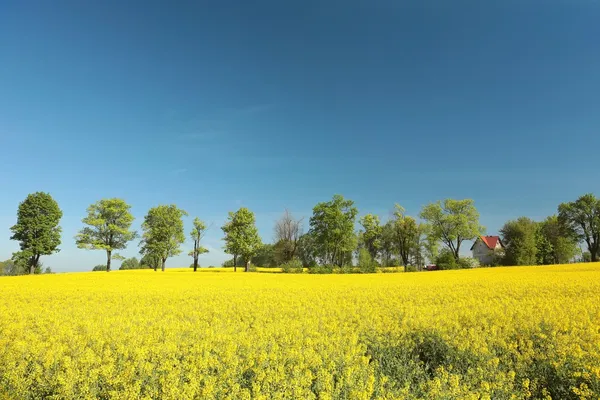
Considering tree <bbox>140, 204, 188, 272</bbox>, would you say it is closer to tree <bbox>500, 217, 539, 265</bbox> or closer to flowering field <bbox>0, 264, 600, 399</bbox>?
flowering field <bbox>0, 264, 600, 399</bbox>

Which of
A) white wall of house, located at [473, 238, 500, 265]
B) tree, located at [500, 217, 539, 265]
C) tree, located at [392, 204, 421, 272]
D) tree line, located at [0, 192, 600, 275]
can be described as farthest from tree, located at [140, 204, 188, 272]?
white wall of house, located at [473, 238, 500, 265]

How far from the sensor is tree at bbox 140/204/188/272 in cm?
5622

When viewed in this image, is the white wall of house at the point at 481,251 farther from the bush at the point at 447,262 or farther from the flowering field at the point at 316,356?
the flowering field at the point at 316,356

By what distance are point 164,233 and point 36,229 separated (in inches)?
676

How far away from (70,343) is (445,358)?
8.59 metres

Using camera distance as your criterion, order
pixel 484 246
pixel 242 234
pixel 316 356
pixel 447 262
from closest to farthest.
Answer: pixel 316 356 → pixel 447 262 → pixel 242 234 → pixel 484 246

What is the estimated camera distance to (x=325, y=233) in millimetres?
58062

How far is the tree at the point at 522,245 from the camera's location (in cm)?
5644

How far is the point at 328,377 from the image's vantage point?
5199mm

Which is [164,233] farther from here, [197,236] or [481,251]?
[481,251]

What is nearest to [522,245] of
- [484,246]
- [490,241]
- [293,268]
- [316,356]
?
[484,246]

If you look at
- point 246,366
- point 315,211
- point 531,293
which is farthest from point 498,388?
point 315,211

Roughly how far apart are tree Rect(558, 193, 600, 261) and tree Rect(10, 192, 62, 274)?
3538 inches

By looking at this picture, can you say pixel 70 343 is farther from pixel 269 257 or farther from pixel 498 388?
pixel 269 257
